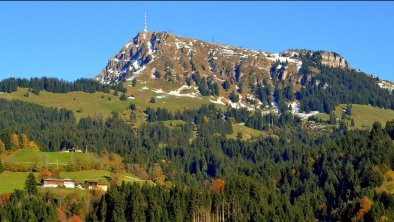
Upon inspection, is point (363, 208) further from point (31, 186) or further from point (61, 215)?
point (31, 186)

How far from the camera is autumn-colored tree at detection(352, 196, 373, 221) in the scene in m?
192

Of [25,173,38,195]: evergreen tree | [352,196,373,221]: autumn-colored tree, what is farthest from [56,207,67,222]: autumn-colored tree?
[352,196,373,221]: autumn-colored tree

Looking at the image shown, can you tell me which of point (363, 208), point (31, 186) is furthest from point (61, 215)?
point (363, 208)

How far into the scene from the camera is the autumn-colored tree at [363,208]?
192500mm

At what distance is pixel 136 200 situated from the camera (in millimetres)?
186250

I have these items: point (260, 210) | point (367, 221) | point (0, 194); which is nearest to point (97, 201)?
point (0, 194)

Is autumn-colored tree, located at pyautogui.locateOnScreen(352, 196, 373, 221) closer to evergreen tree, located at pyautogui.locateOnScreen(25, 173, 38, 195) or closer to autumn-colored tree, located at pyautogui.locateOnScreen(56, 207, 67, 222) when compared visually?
autumn-colored tree, located at pyautogui.locateOnScreen(56, 207, 67, 222)

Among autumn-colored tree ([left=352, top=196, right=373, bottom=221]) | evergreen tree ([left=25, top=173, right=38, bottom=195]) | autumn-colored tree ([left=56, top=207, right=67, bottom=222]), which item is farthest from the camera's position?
evergreen tree ([left=25, top=173, right=38, bottom=195])

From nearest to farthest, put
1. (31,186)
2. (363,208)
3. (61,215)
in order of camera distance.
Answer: (61,215) → (363,208) → (31,186)

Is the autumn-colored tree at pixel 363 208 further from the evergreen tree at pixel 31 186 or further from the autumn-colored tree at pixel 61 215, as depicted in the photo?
the evergreen tree at pixel 31 186

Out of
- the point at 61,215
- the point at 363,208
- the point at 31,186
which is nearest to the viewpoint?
the point at 61,215

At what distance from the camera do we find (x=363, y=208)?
196 meters

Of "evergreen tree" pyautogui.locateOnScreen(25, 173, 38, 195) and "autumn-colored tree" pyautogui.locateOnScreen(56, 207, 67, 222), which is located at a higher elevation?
"evergreen tree" pyautogui.locateOnScreen(25, 173, 38, 195)

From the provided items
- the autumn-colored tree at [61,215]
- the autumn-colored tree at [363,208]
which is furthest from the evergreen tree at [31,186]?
the autumn-colored tree at [363,208]
